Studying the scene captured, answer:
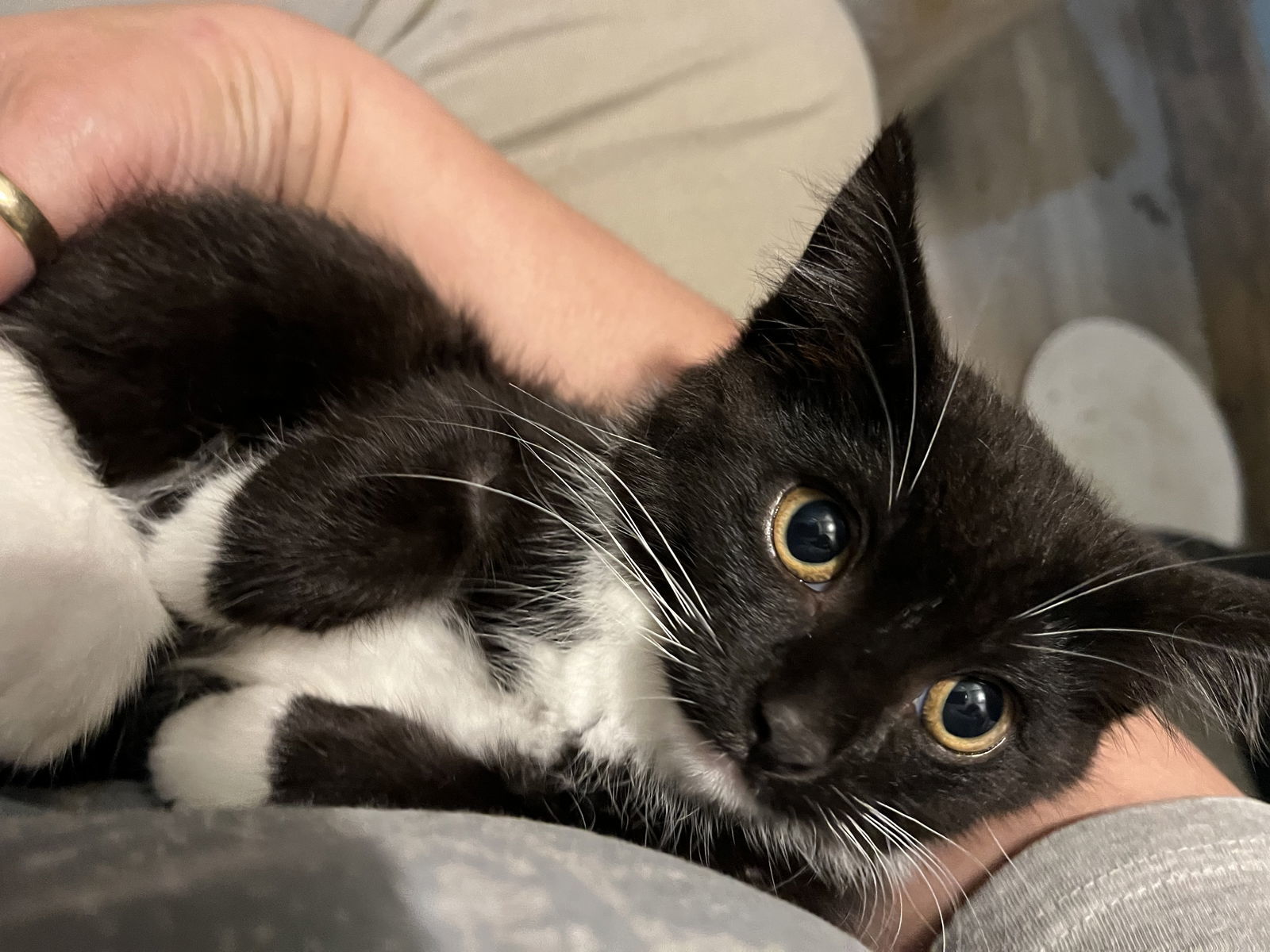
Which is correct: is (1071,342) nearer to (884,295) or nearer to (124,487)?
(884,295)

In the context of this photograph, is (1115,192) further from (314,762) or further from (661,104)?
(314,762)

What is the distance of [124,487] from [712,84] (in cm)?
138

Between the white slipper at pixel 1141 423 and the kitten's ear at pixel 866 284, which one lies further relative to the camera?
the white slipper at pixel 1141 423

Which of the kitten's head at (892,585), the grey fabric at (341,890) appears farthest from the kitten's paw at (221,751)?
the kitten's head at (892,585)

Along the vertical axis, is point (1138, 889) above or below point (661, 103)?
below

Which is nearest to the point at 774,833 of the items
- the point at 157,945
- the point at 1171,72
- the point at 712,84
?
the point at 157,945

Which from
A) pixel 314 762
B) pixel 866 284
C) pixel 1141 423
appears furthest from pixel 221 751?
pixel 1141 423

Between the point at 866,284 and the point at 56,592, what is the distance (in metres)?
0.81

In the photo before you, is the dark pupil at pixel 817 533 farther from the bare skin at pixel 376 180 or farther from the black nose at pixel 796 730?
the bare skin at pixel 376 180

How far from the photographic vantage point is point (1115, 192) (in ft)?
8.09

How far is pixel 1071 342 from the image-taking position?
2.36 meters

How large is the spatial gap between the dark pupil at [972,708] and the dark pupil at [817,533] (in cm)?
18

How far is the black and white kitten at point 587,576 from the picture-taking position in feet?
2.67

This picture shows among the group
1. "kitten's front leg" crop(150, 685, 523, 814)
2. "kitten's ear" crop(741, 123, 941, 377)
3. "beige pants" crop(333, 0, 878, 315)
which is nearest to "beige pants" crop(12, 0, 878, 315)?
"beige pants" crop(333, 0, 878, 315)
